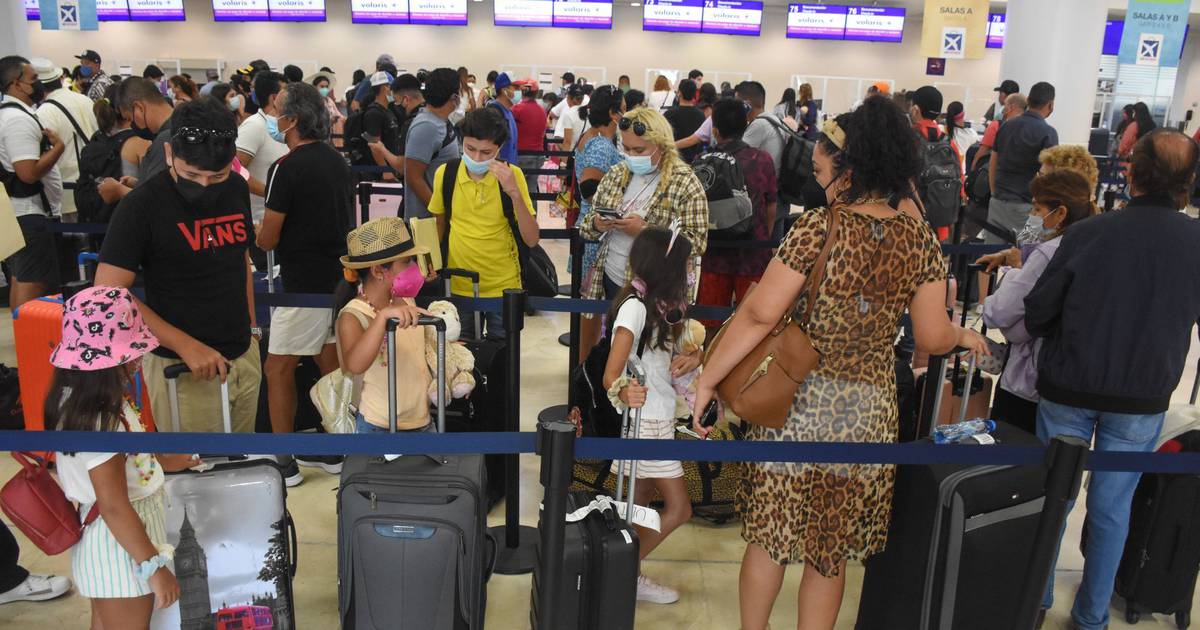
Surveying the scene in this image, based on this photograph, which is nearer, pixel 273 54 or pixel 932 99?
pixel 932 99

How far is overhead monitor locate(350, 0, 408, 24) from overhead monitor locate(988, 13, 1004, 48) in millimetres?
12754

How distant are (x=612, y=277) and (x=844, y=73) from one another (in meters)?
19.5

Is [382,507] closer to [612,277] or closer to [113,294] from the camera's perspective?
[113,294]

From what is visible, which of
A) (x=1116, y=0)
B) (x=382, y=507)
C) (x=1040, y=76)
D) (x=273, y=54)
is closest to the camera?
(x=382, y=507)

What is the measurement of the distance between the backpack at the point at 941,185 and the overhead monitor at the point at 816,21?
14910mm

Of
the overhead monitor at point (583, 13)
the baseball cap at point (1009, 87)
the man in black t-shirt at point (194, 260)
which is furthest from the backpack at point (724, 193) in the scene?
the overhead monitor at point (583, 13)

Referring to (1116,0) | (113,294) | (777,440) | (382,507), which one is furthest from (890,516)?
(1116,0)

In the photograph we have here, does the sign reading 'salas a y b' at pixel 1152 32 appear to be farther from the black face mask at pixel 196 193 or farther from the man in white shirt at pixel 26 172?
the man in white shirt at pixel 26 172

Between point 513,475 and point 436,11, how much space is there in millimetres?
18447

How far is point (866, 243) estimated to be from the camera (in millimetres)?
2383

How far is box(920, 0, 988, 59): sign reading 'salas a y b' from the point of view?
11.4 metres

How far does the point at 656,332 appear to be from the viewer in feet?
10.4

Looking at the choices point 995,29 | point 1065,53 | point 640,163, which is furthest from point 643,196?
point 995,29

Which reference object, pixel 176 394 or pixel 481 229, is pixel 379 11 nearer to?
pixel 481 229
